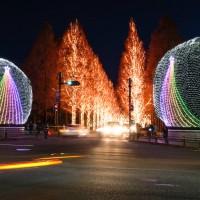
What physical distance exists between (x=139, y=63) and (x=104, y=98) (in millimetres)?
23203

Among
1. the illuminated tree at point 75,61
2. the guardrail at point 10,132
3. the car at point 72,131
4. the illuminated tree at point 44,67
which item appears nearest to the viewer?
the guardrail at point 10,132

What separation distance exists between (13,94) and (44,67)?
2039 centimetres

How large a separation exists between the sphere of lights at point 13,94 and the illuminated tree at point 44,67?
A: 59.0 ft

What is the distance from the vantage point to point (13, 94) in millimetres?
37094

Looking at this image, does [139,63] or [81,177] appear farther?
[139,63]

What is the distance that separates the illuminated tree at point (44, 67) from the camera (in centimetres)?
5691

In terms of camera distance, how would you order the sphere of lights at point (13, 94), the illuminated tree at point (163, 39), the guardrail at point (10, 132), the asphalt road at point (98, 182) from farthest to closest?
1. the illuminated tree at point (163, 39)
2. the guardrail at point (10, 132)
3. the sphere of lights at point (13, 94)
4. the asphalt road at point (98, 182)

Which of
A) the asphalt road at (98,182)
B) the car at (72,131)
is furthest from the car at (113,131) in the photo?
the asphalt road at (98,182)

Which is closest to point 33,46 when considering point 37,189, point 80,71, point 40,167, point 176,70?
point 80,71

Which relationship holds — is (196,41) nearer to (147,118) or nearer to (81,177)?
(81,177)

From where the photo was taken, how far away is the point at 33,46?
58625 millimetres

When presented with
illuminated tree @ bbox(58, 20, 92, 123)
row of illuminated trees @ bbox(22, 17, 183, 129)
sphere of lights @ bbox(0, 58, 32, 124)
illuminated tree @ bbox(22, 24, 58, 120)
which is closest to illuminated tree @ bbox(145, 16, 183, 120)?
row of illuminated trees @ bbox(22, 17, 183, 129)

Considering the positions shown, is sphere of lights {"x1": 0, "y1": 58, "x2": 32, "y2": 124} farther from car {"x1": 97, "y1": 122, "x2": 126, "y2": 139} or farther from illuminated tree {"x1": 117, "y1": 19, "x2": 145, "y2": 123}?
illuminated tree {"x1": 117, "y1": 19, "x2": 145, "y2": 123}

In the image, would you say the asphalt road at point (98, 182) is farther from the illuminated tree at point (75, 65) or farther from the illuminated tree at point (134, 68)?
the illuminated tree at point (134, 68)
